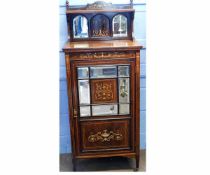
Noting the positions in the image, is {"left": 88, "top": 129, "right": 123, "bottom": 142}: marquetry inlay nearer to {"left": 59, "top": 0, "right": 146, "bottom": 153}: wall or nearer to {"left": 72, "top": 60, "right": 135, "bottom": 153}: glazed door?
{"left": 72, "top": 60, "right": 135, "bottom": 153}: glazed door

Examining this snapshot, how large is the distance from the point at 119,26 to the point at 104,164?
2.63 feet

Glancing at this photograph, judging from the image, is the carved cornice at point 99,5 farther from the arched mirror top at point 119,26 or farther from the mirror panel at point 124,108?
the mirror panel at point 124,108

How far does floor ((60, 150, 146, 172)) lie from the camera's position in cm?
149

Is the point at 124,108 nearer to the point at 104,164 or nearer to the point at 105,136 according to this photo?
the point at 105,136

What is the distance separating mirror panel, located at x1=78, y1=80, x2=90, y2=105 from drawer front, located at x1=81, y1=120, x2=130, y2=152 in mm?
126

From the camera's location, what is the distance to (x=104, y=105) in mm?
1359

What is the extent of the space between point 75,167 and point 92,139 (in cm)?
20

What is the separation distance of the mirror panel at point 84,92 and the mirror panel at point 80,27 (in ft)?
0.93

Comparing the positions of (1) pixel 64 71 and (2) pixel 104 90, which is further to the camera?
(1) pixel 64 71

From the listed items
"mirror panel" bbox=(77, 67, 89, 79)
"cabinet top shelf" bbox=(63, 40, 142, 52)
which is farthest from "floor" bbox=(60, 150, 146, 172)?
"cabinet top shelf" bbox=(63, 40, 142, 52)

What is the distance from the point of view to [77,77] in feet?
4.27

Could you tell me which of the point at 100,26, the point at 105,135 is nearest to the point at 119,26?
the point at 100,26

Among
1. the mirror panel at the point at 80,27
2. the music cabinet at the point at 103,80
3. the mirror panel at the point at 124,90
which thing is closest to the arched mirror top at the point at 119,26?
the music cabinet at the point at 103,80
